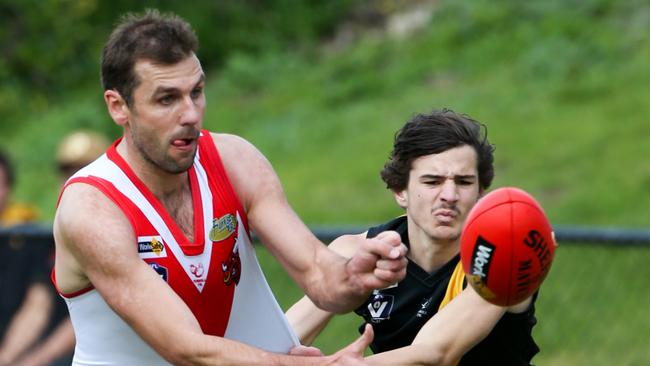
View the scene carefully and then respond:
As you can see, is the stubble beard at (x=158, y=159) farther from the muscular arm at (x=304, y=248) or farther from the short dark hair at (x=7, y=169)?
the short dark hair at (x=7, y=169)

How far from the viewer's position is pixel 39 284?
884 centimetres

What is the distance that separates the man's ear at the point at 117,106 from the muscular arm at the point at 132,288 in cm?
30

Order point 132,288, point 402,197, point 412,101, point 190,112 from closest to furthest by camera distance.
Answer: point 132,288 < point 190,112 < point 402,197 < point 412,101

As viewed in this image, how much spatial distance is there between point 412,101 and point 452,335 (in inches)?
314

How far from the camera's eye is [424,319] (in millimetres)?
5488

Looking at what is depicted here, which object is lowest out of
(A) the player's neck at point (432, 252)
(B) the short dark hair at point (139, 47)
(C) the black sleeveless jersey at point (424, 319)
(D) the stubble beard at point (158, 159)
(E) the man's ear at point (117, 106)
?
(C) the black sleeveless jersey at point (424, 319)

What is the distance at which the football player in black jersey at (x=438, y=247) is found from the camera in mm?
5312

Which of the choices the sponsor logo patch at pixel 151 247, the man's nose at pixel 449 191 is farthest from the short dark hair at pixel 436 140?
the sponsor logo patch at pixel 151 247

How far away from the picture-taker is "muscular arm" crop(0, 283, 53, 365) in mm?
8773

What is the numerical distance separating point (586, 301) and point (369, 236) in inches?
141

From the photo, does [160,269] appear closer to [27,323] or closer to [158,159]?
[158,159]

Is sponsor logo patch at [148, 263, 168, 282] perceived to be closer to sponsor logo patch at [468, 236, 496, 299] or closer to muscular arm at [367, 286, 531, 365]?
muscular arm at [367, 286, 531, 365]

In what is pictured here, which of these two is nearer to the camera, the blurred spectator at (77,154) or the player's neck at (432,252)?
the player's neck at (432,252)

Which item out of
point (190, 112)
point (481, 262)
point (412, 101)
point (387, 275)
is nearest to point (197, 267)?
point (190, 112)
